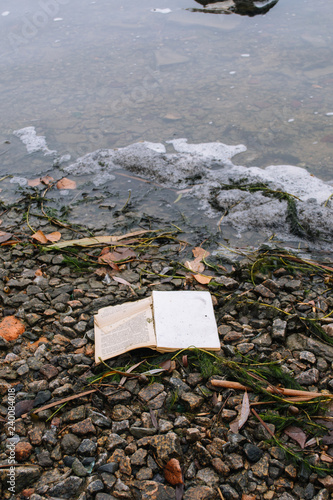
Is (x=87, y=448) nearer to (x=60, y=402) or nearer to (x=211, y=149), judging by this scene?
(x=60, y=402)

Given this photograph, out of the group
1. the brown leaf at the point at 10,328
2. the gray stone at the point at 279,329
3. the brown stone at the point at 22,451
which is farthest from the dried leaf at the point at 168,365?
the brown leaf at the point at 10,328

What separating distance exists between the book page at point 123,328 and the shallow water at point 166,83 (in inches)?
38.0

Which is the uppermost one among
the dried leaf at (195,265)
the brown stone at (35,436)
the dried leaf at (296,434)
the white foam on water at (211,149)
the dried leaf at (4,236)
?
the white foam on water at (211,149)

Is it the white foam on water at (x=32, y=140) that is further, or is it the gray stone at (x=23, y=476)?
the white foam on water at (x=32, y=140)

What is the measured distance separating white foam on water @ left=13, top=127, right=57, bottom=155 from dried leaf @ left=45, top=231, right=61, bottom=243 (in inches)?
48.7

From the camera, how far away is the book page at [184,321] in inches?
67.5

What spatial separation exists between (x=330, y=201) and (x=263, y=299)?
3.75ft

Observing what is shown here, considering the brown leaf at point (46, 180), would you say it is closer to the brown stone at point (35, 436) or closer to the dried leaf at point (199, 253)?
the dried leaf at point (199, 253)

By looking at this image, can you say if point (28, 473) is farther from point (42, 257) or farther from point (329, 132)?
point (329, 132)

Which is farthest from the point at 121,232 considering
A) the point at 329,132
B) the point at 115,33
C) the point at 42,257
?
the point at 115,33

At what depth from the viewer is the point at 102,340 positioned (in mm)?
1753

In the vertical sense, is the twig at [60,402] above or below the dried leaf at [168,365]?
above

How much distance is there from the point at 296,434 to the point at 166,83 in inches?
156

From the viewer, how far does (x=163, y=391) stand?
155 centimetres
